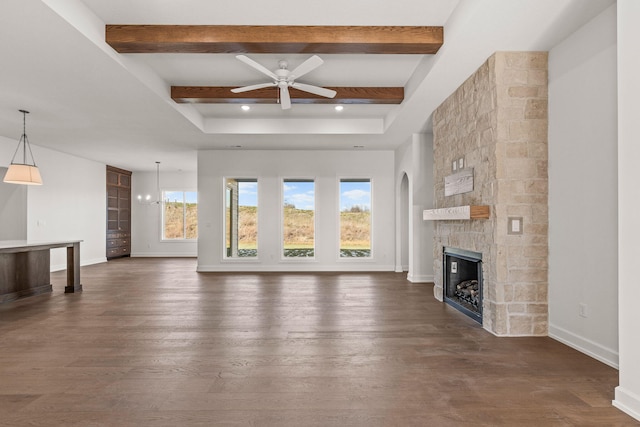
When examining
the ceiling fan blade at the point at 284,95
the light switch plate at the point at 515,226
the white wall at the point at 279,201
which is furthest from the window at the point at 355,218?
the light switch plate at the point at 515,226

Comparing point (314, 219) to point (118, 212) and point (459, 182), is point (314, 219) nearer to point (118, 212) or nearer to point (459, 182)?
point (459, 182)

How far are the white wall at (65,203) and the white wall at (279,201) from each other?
2.68 m

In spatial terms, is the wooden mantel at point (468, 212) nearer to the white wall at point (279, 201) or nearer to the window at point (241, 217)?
Answer: the white wall at point (279, 201)

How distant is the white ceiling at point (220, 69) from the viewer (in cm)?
313

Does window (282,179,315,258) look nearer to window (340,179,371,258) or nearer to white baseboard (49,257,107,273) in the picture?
window (340,179,371,258)

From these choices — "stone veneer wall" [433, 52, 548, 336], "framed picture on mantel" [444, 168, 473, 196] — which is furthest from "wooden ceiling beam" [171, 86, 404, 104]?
"stone veneer wall" [433, 52, 548, 336]

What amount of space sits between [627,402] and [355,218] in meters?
6.57

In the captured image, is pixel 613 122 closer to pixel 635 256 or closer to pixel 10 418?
pixel 635 256

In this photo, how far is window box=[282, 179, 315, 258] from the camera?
28.1ft

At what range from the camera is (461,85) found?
4516 mm

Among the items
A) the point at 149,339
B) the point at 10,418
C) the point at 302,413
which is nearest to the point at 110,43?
the point at 149,339

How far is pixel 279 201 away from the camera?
8.51 m

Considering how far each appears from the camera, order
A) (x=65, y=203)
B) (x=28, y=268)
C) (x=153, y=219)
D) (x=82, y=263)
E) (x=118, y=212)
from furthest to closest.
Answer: (x=153, y=219)
(x=118, y=212)
(x=82, y=263)
(x=65, y=203)
(x=28, y=268)

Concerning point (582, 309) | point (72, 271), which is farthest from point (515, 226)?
point (72, 271)
